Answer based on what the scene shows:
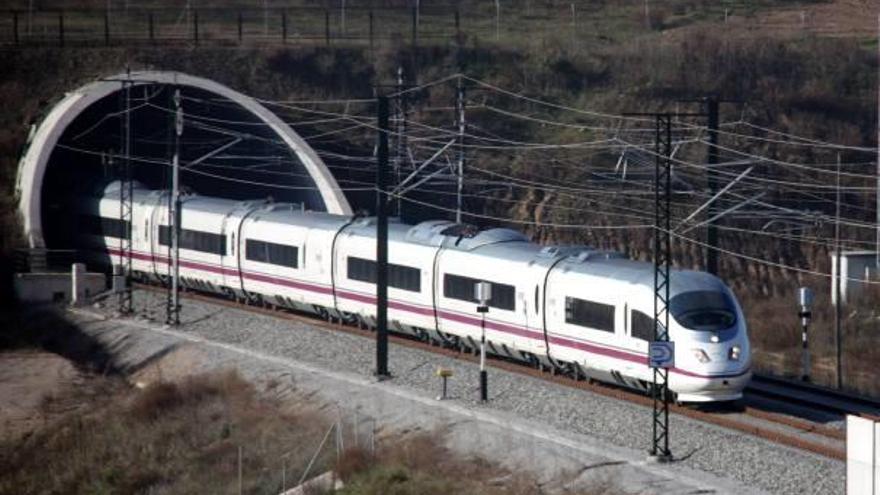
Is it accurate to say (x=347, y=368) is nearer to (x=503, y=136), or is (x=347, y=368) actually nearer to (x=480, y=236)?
(x=480, y=236)

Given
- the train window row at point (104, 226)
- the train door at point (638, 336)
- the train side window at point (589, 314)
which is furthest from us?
the train window row at point (104, 226)

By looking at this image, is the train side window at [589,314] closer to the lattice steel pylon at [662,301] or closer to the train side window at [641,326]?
the train side window at [641,326]

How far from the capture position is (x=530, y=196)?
5844 cm

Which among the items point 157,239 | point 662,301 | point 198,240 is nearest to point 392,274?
point 198,240

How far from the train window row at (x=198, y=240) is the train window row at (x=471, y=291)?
11.5 m

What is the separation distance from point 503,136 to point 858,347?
85.4 feet

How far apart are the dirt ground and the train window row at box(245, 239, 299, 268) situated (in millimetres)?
5514

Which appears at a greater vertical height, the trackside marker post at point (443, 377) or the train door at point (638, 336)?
the train door at point (638, 336)

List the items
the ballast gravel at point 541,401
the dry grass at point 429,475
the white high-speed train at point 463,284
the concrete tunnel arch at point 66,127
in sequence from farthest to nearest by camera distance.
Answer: the concrete tunnel arch at point 66,127, the white high-speed train at point 463,284, the dry grass at point 429,475, the ballast gravel at point 541,401

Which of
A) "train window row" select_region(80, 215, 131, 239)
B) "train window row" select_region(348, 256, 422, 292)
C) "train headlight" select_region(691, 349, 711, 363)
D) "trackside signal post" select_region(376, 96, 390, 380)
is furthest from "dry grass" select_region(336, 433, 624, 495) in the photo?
"train window row" select_region(80, 215, 131, 239)

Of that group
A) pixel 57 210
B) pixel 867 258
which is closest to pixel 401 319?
pixel 867 258

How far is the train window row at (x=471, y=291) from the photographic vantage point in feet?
107

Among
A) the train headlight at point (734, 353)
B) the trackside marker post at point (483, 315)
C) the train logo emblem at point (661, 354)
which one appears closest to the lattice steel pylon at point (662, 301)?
the train logo emblem at point (661, 354)

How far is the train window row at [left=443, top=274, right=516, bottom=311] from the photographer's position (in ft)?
107
